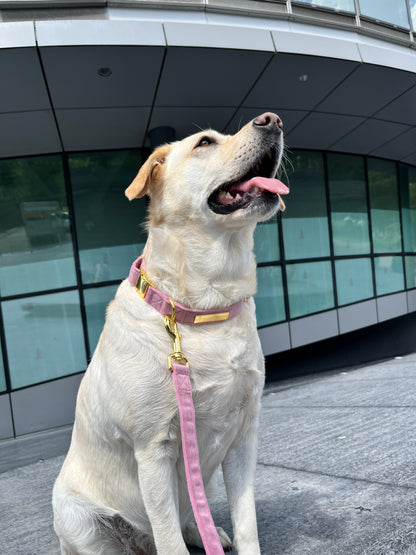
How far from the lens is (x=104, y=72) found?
646cm

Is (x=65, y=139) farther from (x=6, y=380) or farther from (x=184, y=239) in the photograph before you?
(x=184, y=239)

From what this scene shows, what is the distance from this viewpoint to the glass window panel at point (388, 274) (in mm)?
12258

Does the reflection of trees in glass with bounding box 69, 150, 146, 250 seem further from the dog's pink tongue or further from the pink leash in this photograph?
the pink leash

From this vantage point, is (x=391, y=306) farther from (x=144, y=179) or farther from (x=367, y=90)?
(x=144, y=179)

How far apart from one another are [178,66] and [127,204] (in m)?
3.26

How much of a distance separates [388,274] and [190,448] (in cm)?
1200

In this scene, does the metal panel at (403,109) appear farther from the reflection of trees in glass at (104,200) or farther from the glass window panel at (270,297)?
the reflection of trees in glass at (104,200)

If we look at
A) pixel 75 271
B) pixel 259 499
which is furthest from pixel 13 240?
pixel 259 499

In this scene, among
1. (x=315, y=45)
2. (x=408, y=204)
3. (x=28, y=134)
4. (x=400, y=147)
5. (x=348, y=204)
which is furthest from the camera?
(x=408, y=204)

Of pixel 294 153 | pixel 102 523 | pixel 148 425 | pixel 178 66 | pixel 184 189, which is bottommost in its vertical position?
pixel 102 523

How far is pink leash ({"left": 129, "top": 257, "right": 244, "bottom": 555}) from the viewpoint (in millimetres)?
1673

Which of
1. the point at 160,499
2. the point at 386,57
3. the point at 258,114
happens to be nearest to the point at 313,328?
the point at 258,114

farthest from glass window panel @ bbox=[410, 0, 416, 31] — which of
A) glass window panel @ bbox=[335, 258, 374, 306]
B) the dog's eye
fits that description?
the dog's eye

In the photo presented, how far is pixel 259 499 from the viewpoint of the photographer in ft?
9.18
